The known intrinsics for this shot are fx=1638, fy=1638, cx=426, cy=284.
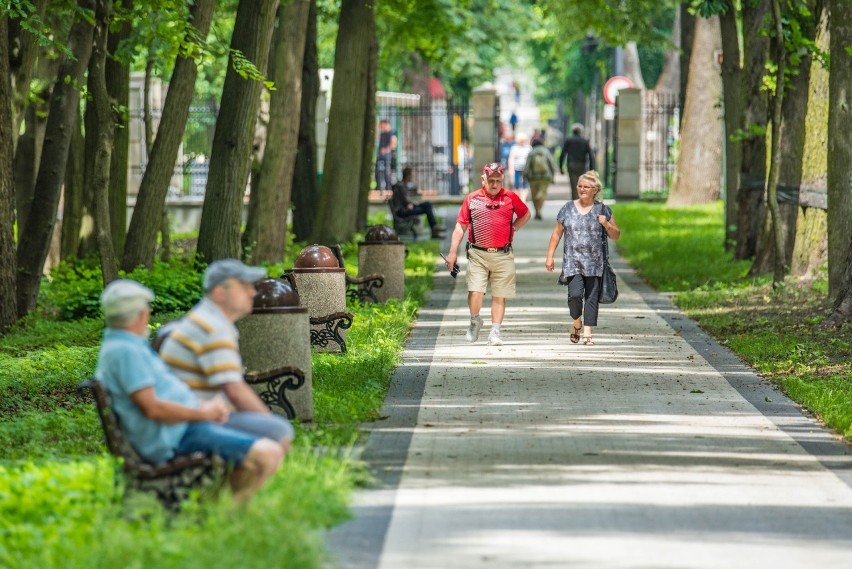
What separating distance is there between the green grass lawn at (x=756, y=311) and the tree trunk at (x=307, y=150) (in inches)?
223

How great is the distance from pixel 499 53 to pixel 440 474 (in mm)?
44622

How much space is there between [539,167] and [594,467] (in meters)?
24.9

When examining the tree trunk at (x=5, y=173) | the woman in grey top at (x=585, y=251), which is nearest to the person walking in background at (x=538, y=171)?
the tree trunk at (x=5, y=173)

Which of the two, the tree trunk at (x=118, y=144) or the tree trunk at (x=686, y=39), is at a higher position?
the tree trunk at (x=686, y=39)

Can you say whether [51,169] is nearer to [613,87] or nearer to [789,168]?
[789,168]

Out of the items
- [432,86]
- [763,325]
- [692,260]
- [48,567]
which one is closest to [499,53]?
[432,86]

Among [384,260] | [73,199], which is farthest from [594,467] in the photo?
[73,199]

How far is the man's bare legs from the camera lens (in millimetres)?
7207

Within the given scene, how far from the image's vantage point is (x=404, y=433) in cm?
1037

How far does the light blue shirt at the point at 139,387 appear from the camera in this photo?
7078mm

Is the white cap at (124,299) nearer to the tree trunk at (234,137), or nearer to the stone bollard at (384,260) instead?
the tree trunk at (234,137)

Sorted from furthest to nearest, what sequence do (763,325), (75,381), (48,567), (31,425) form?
1. (763,325)
2. (75,381)
3. (31,425)
4. (48,567)

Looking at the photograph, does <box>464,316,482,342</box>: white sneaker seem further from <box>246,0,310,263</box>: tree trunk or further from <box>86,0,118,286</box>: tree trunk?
<box>246,0,310,263</box>: tree trunk

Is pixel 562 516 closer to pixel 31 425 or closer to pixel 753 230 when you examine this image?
pixel 31 425
